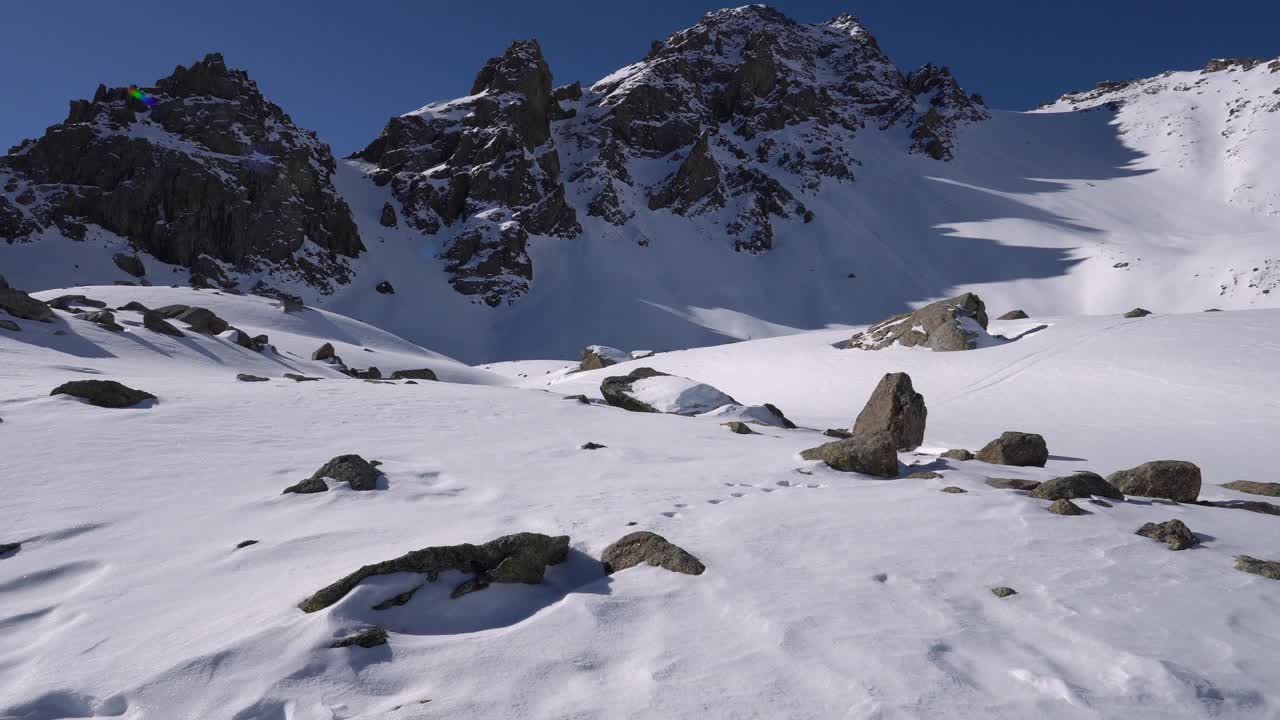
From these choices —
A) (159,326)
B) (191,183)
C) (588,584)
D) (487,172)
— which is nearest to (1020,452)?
(588,584)

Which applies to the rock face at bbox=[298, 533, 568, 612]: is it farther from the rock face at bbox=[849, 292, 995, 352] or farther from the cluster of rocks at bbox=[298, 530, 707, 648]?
the rock face at bbox=[849, 292, 995, 352]

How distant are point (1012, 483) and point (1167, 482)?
1.65 metres

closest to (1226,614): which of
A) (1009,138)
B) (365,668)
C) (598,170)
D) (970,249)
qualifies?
(365,668)

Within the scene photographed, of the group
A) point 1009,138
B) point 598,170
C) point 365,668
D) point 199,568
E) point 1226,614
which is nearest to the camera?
point 365,668

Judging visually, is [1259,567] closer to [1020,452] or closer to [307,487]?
[1020,452]

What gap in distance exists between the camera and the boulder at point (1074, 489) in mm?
6031

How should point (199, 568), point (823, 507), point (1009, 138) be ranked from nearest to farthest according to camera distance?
point (199, 568), point (823, 507), point (1009, 138)

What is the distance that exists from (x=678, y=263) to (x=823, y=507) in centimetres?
7167

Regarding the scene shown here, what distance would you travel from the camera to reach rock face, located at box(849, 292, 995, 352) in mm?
22234

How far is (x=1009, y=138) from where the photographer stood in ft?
345

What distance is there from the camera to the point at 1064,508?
5.42m

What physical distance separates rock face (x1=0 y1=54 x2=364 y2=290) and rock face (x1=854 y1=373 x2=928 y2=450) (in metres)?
61.0

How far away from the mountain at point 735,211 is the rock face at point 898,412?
1887 inches

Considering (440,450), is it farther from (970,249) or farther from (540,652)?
(970,249)
